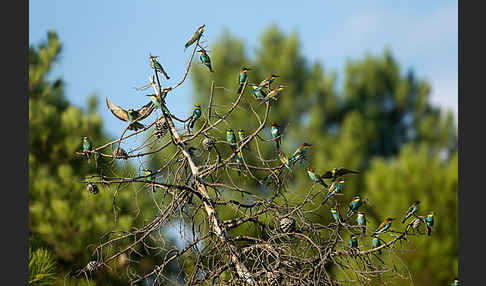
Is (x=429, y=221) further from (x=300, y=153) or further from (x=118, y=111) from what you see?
(x=118, y=111)

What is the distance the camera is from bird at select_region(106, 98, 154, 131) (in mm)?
2639

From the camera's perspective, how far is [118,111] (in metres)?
2.68

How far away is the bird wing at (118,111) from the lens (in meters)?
2.66

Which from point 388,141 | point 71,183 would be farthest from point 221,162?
point 388,141

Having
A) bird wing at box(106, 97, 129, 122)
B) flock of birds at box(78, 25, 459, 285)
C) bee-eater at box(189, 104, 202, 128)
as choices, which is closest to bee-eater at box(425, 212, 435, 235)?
flock of birds at box(78, 25, 459, 285)

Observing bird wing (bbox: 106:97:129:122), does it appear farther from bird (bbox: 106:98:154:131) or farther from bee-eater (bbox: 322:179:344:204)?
bee-eater (bbox: 322:179:344:204)

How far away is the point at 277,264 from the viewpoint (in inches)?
94.6

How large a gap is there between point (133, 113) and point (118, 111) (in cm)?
8

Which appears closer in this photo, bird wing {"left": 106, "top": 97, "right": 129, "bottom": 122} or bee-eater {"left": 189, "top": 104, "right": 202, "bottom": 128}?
bird wing {"left": 106, "top": 97, "right": 129, "bottom": 122}

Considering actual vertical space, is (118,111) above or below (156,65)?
below

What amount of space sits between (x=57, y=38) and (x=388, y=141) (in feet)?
24.3

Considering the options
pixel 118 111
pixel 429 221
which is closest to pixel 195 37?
pixel 118 111

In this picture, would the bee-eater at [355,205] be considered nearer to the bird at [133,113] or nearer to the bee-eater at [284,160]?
the bee-eater at [284,160]

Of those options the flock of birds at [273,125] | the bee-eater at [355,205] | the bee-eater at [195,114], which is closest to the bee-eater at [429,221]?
the flock of birds at [273,125]
